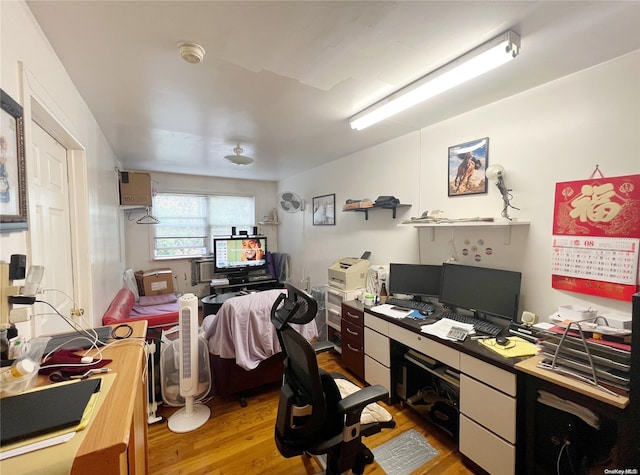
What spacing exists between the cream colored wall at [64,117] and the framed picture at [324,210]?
8.86 feet

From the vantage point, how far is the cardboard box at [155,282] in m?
4.43

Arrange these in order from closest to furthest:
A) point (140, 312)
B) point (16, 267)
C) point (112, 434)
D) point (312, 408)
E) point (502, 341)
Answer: point (112, 434), point (16, 267), point (312, 408), point (502, 341), point (140, 312)

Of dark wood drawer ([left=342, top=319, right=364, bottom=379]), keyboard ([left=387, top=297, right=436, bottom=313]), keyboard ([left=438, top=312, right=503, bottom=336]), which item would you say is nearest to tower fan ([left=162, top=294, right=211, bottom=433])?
dark wood drawer ([left=342, top=319, right=364, bottom=379])

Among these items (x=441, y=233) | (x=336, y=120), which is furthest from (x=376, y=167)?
(x=441, y=233)

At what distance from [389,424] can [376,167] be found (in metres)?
2.59

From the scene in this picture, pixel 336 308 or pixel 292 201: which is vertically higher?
pixel 292 201

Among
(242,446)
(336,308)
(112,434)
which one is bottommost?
(242,446)

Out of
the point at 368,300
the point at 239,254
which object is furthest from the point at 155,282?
the point at 368,300

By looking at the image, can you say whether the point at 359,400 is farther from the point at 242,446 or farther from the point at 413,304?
the point at 413,304

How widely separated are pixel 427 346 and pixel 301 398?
1057 millimetres

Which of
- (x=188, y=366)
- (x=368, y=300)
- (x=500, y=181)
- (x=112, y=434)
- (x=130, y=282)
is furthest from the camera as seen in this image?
(x=130, y=282)

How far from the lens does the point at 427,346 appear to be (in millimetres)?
1957

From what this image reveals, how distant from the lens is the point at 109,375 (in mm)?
1045

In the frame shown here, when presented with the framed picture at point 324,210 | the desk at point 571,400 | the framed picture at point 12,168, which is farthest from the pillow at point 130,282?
the desk at point 571,400
